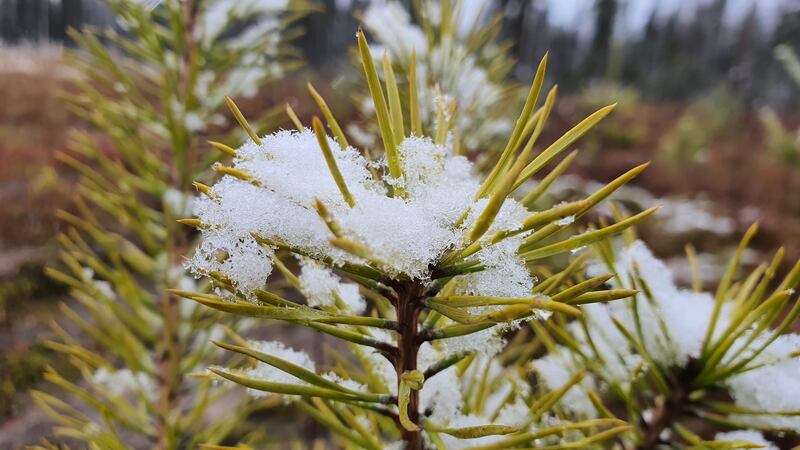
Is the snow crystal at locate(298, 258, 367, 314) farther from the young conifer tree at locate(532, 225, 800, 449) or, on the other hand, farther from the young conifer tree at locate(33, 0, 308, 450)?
the young conifer tree at locate(33, 0, 308, 450)

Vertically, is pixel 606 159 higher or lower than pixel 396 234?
higher

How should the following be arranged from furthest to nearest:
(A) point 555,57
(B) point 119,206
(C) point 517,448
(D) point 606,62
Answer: (A) point 555,57, (D) point 606,62, (B) point 119,206, (C) point 517,448

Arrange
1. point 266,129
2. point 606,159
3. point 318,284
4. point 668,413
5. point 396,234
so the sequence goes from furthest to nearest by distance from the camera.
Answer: point 606,159
point 266,129
point 668,413
point 318,284
point 396,234

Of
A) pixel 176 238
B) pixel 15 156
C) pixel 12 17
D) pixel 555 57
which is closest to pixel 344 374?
pixel 176 238

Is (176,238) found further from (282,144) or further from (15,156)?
(15,156)

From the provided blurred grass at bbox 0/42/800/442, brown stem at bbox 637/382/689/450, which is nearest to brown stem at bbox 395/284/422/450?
brown stem at bbox 637/382/689/450

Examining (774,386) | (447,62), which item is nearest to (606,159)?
(447,62)

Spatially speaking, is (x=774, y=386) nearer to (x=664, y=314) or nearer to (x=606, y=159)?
(x=664, y=314)

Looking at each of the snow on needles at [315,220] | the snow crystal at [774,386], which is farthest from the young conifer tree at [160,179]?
the snow crystal at [774,386]
